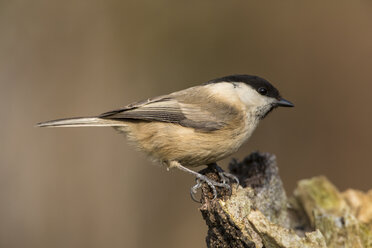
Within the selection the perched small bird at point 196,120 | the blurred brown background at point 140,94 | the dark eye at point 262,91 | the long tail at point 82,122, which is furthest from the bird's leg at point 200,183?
the blurred brown background at point 140,94

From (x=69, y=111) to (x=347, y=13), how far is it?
3734 mm

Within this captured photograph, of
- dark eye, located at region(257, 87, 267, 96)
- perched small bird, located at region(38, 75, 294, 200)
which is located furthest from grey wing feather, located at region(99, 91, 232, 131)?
dark eye, located at region(257, 87, 267, 96)

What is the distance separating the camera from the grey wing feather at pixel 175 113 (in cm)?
354

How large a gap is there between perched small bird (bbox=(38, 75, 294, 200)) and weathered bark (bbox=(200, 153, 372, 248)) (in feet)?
0.74

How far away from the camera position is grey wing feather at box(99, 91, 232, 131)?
354 cm

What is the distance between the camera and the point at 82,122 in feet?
11.8

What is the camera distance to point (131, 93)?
5602mm

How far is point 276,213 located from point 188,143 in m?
0.87

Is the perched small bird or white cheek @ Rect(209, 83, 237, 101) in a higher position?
white cheek @ Rect(209, 83, 237, 101)

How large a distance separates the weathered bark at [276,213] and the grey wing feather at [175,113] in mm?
383

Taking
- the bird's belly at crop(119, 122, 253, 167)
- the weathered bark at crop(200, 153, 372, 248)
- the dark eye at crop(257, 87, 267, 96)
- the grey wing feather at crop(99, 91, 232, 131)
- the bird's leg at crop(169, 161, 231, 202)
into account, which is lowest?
the weathered bark at crop(200, 153, 372, 248)

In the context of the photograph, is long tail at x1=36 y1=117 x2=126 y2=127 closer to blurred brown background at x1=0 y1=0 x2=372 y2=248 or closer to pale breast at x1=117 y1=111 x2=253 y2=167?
pale breast at x1=117 y1=111 x2=253 y2=167

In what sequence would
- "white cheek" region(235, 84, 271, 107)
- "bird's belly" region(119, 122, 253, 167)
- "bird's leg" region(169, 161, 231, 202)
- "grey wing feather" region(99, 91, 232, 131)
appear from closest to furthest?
"bird's leg" region(169, 161, 231, 202)
"bird's belly" region(119, 122, 253, 167)
"grey wing feather" region(99, 91, 232, 131)
"white cheek" region(235, 84, 271, 107)

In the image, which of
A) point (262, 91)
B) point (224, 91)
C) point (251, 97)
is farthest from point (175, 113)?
point (262, 91)
